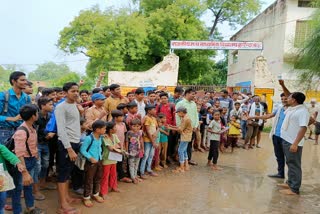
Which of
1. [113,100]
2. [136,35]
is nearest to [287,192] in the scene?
[113,100]

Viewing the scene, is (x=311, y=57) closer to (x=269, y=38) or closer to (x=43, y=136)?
(x=43, y=136)

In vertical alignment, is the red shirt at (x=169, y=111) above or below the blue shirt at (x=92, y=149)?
above

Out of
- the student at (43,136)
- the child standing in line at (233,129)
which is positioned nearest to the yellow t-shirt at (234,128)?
the child standing in line at (233,129)

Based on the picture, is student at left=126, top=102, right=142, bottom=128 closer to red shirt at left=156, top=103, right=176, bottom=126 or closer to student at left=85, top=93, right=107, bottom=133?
student at left=85, top=93, right=107, bottom=133

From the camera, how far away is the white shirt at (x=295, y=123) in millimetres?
4762

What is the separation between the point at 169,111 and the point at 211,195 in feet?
6.75

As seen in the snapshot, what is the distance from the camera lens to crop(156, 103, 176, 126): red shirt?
6048mm

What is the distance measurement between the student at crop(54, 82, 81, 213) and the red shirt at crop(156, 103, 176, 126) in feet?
8.59

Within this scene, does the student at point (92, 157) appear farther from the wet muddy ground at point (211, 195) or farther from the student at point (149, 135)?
the student at point (149, 135)

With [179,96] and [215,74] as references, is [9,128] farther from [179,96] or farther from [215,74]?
[215,74]

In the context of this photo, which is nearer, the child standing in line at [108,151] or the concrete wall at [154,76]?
the child standing in line at [108,151]

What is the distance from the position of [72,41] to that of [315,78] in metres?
16.9

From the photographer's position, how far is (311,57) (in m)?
4.65

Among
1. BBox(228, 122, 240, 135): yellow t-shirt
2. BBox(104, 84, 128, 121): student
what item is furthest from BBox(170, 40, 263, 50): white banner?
BBox(104, 84, 128, 121): student
